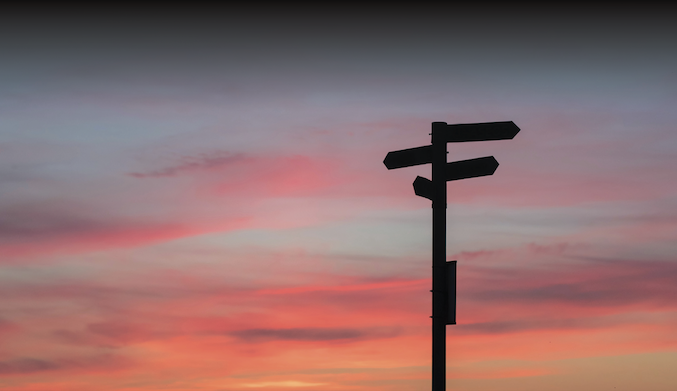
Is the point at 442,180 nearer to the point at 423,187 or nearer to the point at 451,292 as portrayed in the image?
the point at 423,187

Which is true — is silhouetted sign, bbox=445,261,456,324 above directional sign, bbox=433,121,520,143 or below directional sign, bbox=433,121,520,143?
below

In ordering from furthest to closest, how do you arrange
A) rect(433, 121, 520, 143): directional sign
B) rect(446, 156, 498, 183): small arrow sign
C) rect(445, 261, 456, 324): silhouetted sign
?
rect(433, 121, 520, 143): directional sign → rect(446, 156, 498, 183): small arrow sign → rect(445, 261, 456, 324): silhouetted sign

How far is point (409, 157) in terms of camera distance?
13.5 metres

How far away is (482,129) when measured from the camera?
13.3 metres

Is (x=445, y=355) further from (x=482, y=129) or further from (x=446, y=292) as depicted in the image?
(x=482, y=129)

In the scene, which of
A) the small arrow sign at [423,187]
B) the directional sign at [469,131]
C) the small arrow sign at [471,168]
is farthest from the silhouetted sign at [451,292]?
the directional sign at [469,131]

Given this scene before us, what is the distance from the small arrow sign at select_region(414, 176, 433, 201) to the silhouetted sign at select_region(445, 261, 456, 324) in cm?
104

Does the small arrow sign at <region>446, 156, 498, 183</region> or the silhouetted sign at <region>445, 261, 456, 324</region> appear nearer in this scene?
the silhouetted sign at <region>445, 261, 456, 324</region>

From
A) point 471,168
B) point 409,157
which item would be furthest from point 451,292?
point 409,157

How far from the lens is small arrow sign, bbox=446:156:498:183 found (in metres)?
13.1

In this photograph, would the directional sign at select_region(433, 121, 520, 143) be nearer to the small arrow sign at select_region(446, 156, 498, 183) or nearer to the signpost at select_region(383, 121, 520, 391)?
the signpost at select_region(383, 121, 520, 391)

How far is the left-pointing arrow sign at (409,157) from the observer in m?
13.4

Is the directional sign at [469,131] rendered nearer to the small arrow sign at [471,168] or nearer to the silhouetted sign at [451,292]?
the small arrow sign at [471,168]

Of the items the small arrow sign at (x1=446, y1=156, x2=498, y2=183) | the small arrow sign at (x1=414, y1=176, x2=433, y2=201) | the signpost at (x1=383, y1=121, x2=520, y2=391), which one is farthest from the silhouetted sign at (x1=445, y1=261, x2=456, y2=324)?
the small arrow sign at (x1=446, y1=156, x2=498, y2=183)
